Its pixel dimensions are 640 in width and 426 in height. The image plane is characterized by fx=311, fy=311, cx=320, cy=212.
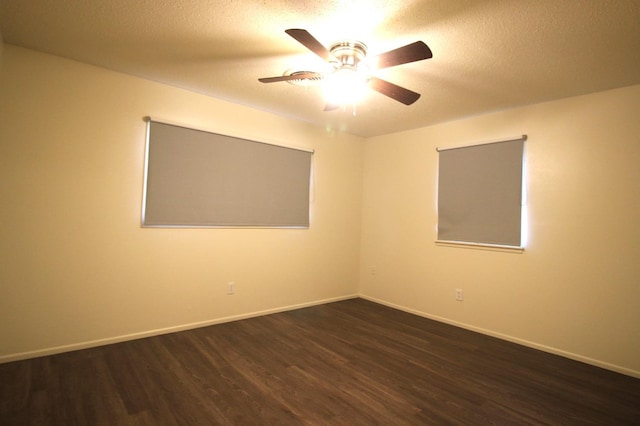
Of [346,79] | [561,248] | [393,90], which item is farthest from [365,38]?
[561,248]

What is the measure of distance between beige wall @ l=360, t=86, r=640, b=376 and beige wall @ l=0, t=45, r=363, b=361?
2210 mm

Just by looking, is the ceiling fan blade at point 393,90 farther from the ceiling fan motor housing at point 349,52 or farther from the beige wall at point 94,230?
the beige wall at point 94,230

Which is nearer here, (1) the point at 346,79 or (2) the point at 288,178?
(1) the point at 346,79

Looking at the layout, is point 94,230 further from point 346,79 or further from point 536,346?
point 536,346

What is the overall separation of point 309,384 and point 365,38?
243cm

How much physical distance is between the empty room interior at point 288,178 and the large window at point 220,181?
39 millimetres

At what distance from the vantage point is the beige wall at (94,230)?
239cm

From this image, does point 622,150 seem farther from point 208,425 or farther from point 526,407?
point 208,425

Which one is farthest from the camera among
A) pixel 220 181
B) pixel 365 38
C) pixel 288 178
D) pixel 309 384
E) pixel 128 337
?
pixel 288 178

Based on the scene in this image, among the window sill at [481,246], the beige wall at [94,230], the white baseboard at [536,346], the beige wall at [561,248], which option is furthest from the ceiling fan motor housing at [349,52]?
the white baseboard at [536,346]

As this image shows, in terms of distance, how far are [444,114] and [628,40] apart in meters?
1.64

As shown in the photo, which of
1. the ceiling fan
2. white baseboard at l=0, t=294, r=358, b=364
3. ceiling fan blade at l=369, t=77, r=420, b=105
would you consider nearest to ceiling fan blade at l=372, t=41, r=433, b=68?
the ceiling fan

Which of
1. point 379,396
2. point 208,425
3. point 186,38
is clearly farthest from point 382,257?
point 186,38

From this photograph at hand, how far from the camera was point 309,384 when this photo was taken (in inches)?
87.5
